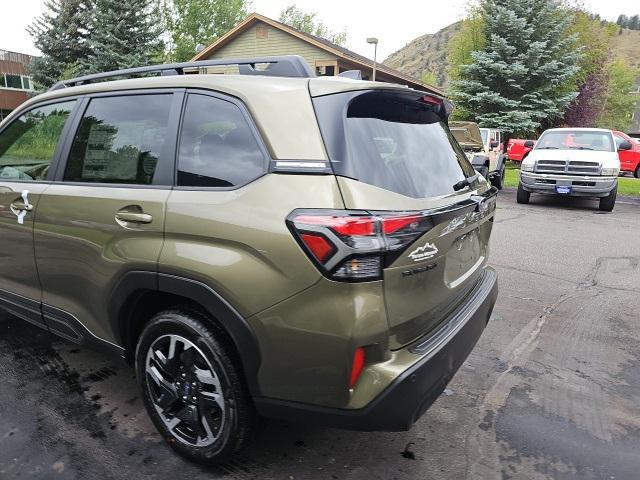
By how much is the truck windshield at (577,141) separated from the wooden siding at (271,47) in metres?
A: 13.2

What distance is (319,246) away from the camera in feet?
6.04

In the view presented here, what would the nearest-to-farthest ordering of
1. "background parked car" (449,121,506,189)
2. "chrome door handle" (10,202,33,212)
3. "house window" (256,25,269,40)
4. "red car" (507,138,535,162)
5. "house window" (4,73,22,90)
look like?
"chrome door handle" (10,202,33,212) → "background parked car" (449,121,506,189) → "red car" (507,138,535,162) → "house window" (256,25,269,40) → "house window" (4,73,22,90)

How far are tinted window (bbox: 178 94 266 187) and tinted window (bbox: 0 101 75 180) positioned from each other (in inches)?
41.8

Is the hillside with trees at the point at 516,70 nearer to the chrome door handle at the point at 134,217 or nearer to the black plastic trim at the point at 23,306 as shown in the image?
the black plastic trim at the point at 23,306

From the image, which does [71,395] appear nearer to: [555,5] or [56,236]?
[56,236]

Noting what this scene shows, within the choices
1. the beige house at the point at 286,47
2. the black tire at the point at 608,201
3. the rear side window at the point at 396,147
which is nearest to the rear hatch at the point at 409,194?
the rear side window at the point at 396,147

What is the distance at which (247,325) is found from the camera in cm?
198

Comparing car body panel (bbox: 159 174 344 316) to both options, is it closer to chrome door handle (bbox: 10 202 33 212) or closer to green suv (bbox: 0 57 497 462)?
green suv (bbox: 0 57 497 462)

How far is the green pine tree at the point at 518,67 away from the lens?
22172 mm

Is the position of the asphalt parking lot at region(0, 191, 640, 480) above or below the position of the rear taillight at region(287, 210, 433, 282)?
below

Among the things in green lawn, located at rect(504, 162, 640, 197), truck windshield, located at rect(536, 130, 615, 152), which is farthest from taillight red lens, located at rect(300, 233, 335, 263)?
green lawn, located at rect(504, 162, 640, 197)

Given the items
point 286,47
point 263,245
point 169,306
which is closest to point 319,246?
point 263,245

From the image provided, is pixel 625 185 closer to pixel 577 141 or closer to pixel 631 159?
pixel 631 159

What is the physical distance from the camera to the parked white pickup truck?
10109 millimetres
